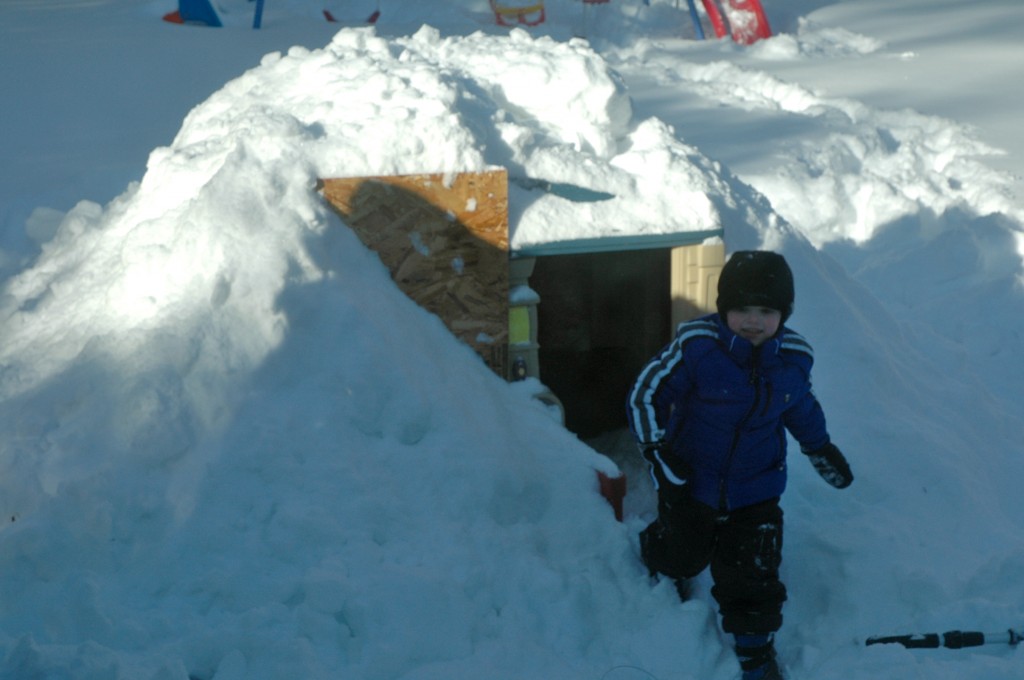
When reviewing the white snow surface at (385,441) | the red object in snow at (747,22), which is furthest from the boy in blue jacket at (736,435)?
the red object in snow at (747,22)

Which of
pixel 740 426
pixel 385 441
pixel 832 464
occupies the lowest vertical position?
pixel 832 464

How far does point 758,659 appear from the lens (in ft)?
10.2

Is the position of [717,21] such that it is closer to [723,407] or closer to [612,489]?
[612,489]

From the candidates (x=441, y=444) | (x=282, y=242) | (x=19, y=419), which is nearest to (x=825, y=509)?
(x=441, y=444)

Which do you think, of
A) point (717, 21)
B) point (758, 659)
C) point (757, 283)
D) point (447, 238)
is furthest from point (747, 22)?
point (758, 659)

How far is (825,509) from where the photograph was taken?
3.80m

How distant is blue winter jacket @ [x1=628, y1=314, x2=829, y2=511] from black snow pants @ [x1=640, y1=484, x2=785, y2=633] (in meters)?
0.05

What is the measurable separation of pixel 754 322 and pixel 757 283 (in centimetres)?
12

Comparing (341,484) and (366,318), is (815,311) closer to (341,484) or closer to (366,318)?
(366,318)

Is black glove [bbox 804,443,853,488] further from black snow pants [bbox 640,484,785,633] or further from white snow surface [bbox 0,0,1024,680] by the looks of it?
white snow surface [bbox 0,0,1024,680]

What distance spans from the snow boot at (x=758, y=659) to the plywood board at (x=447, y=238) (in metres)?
1.44

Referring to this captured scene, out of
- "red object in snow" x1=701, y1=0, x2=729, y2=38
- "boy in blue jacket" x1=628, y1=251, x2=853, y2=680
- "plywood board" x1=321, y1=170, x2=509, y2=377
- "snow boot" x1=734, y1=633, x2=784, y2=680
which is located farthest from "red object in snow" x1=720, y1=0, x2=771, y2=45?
"snow boot" x1=734, y1=633, x2=784, y2=680

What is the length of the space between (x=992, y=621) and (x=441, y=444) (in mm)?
1803

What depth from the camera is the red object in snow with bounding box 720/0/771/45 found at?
1479 cm
